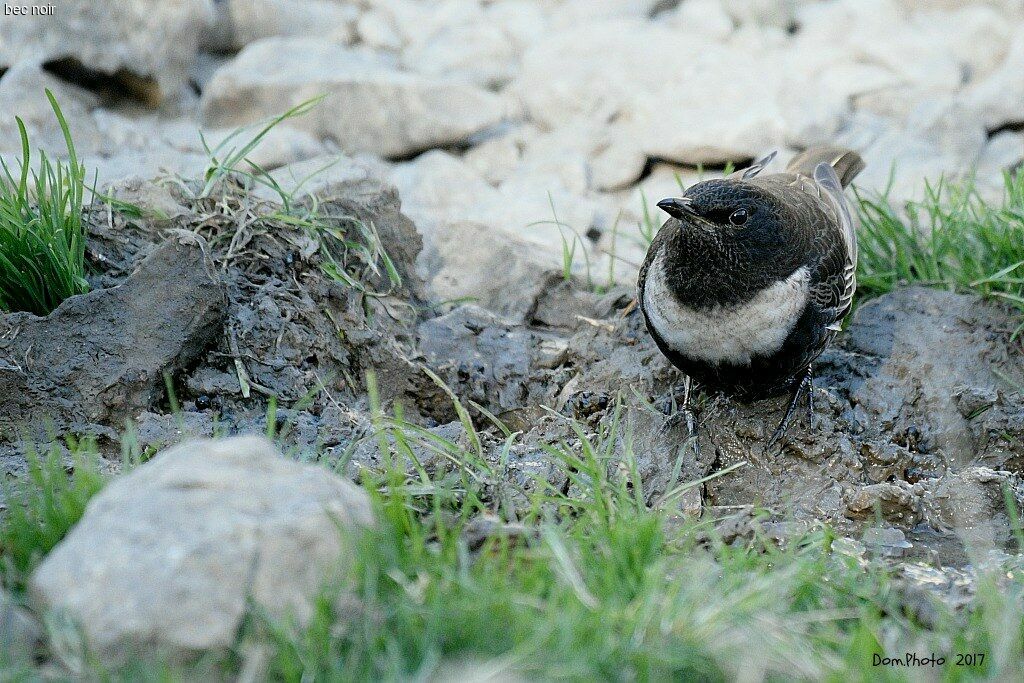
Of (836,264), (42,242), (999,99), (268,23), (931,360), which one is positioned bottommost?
(931,360)

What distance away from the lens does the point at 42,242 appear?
4.51 m

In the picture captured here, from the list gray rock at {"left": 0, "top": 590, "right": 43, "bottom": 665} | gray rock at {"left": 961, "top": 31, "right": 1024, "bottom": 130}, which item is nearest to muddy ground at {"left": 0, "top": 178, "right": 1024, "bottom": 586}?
gray rock at {"left": 0, "top": 590, "right": 43, "bottom": 665}

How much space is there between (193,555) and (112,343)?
2.20m

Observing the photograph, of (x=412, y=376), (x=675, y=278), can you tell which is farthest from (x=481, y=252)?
(x=675, y=278)

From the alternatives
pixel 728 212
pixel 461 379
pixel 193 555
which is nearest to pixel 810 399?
pixel 728 212

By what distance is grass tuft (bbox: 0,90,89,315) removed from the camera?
4.48 meters

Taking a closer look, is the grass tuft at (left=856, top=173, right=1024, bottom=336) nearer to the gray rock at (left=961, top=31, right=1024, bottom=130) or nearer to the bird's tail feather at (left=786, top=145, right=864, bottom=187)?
the bird's tail feather at (left=786, top=145, right=864, bottom=187)

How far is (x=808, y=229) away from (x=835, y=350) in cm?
77

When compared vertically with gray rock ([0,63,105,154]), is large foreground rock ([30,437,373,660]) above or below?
below

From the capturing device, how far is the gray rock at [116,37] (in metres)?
7.14

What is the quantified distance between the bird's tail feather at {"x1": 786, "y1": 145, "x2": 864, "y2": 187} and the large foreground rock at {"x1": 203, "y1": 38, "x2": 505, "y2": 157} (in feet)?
8.02

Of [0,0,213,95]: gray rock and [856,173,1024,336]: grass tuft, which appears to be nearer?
[856,173,1024,336]: grass tuft

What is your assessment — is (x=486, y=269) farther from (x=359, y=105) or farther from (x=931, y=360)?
(x=931, y=360)

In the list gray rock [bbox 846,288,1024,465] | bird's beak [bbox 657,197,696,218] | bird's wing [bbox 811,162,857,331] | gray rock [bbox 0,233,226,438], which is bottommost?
gray rock [bbox 846,288,1024,465]
